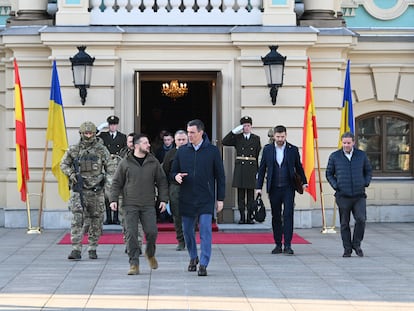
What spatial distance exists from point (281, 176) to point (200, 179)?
2.53 metres

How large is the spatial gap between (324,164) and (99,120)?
4.15m

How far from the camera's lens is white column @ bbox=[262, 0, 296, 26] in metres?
19.3

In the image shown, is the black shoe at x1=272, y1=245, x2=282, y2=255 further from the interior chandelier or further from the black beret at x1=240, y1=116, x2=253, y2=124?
the interior chandelier

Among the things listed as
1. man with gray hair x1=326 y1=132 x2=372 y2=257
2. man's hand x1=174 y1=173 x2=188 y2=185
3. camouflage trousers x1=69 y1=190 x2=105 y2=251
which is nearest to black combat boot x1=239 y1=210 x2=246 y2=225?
man with gray hair x1=326 y1=132 x2=372 y2=257

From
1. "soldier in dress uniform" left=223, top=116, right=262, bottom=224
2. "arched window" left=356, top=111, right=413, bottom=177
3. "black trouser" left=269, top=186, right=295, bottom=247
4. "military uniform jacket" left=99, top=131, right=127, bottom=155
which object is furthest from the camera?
"arched window" left=356, top=111, right=413, bottom=177

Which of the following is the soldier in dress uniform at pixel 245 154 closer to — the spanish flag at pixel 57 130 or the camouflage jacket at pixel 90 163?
the spanish flag at pixel 57 130

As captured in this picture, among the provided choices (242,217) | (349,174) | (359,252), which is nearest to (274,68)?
(242,217)

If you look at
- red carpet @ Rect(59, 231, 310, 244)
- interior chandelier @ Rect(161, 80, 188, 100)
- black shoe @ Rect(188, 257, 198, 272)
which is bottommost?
red carpet @ Rect(59, 231, 310, 244)

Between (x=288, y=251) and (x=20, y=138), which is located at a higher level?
(x=20, y=138)

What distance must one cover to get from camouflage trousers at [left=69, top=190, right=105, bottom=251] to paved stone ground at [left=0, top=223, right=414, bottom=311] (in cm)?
33

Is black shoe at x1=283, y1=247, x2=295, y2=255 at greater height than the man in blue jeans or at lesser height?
lesser

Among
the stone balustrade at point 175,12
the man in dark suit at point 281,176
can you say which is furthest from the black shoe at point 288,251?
the stone balustrade at point 175,12

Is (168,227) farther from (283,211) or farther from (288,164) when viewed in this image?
(288,164)

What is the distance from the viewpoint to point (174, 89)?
2219 centimetres
